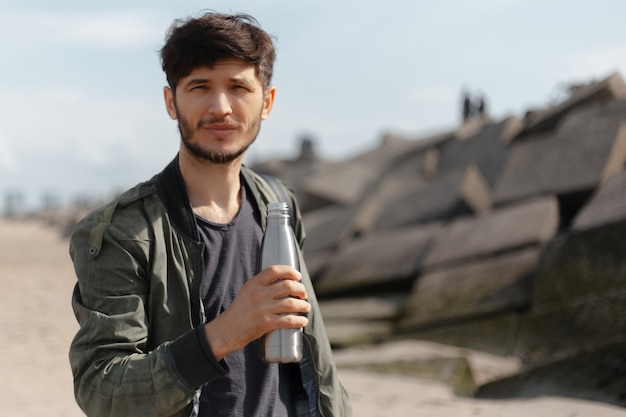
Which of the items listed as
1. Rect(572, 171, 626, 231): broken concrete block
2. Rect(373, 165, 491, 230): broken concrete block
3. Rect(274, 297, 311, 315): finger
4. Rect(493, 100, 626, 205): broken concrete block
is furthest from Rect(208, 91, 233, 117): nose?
Rect(373, 165, 491, 230): broken concrete block

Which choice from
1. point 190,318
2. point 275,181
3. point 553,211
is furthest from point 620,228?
point 190,318

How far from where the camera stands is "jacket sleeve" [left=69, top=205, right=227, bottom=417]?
1.62 meters

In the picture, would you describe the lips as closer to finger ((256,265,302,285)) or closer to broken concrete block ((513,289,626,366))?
finger ((256,265,302,285))

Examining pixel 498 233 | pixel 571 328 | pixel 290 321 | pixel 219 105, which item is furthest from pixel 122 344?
pixel 498 233

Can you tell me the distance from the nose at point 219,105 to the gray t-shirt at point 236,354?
253mm

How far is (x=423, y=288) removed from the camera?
24.5ft

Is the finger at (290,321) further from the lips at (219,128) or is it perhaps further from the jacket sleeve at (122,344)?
the lips at (219,128)

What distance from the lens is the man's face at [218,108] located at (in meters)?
1.81

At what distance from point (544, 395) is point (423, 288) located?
8.05 ft

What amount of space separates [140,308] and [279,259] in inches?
12.2

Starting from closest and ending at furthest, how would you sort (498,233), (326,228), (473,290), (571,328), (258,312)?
(258,312) < (571,328) < (473,290) < (498,233) < (326,228)

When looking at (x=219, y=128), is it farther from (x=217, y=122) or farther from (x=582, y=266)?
(x=582, y=266)

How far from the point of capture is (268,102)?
6.57 ft

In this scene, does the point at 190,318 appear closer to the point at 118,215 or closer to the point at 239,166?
the point at 118,215
